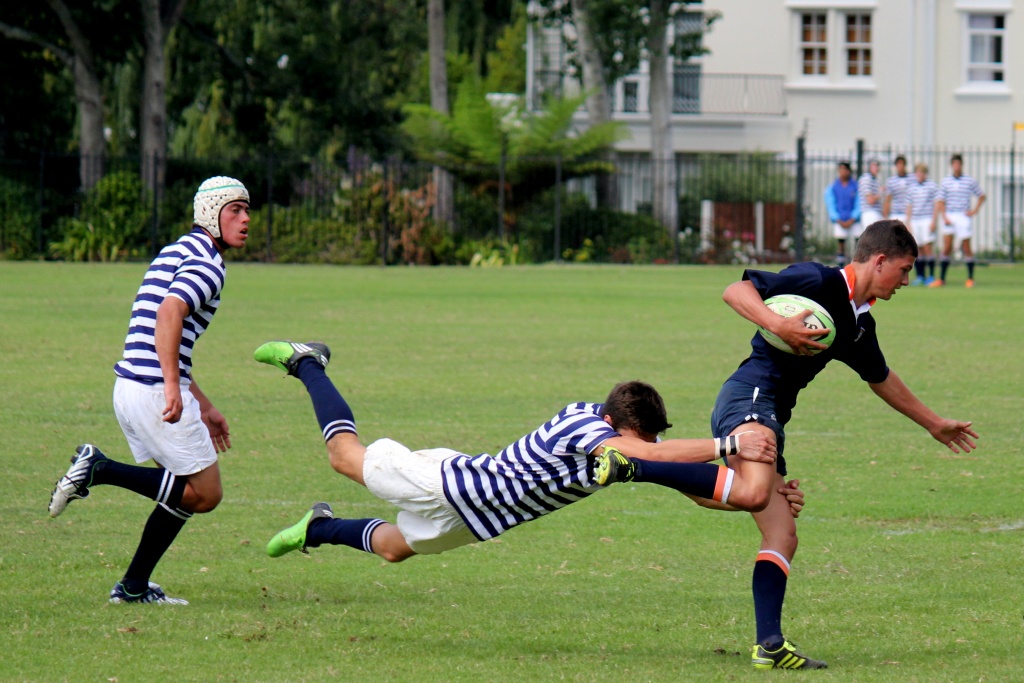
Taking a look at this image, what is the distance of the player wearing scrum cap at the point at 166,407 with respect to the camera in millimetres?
6004

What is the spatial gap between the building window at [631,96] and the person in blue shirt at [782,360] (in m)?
37.6

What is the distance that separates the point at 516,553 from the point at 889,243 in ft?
8.98

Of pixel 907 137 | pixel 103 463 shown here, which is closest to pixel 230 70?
pixel 907 137

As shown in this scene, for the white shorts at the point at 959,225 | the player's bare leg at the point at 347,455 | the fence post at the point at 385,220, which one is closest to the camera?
the player's bare leg at the point at 347,455

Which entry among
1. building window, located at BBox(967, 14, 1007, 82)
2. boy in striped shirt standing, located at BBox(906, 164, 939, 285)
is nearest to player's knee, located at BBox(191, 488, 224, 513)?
boy in striped shirt standing, located at BBox(906, 164, 939, 285)

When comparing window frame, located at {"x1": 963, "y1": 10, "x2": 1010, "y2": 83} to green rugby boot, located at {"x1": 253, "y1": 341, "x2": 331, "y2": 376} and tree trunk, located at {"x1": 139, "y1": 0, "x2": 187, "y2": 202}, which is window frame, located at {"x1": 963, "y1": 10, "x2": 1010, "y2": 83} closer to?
tree trunk, located at {"x1": 139, "y1": 0, "x2": 187, "y2": 202}

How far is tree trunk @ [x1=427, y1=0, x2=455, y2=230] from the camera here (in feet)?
109

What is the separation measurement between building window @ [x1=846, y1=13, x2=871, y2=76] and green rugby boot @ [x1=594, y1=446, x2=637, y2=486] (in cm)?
3847

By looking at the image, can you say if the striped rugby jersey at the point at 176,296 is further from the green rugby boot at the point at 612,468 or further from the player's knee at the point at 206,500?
the green rugby boot at the point at 612,468

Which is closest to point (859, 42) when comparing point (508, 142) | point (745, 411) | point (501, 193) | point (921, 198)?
point (508, 142)

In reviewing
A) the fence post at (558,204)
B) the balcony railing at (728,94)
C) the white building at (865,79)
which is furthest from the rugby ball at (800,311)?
the balcony railing at (728,94)

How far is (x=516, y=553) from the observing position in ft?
23.9

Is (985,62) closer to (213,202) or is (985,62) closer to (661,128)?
(661,128)

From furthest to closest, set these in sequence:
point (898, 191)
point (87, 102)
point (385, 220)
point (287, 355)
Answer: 1. point (87, 102)
2. point (385, 220)
3. point (898, 191)
4. point (287, 355)
